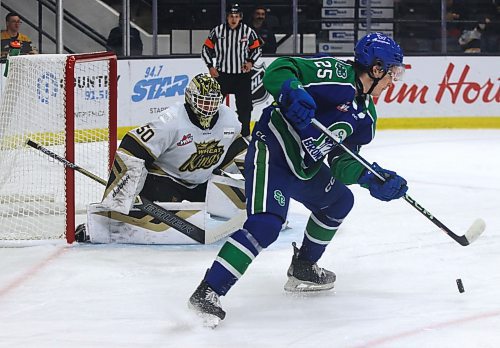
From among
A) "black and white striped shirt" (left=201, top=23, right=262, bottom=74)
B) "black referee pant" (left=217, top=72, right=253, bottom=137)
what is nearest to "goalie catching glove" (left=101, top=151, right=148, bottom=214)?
"black referee pant" (left=217, top=72, right=253, bottom=137)

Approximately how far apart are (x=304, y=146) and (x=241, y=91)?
180 inches

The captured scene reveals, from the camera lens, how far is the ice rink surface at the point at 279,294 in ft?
9.95

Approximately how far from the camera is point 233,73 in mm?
7836

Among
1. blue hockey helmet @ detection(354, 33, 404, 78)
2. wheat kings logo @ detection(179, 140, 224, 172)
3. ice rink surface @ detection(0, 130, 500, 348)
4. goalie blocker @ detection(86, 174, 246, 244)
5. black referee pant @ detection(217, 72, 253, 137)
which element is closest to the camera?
ice rink surface @ detection(0, 130, 500, 348)

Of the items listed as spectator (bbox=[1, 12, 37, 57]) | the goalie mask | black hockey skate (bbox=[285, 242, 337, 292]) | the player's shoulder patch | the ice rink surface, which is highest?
spectator (bbox=[1, 12, 37, 57])

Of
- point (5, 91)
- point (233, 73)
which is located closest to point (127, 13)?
point (233, 73)

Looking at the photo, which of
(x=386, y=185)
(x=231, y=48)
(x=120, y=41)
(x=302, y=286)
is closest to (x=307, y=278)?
(x=302, y=286)

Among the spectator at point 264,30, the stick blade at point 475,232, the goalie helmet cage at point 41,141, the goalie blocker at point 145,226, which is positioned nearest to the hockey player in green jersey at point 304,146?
the stick blade at point 475,232

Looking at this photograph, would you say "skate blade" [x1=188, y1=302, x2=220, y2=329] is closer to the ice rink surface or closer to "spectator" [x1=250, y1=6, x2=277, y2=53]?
the ice rink surface

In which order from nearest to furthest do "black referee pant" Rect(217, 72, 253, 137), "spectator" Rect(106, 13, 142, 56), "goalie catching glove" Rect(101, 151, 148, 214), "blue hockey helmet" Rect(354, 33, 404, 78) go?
"blue hockey helmet" Rect(354, 33, 404, 78) < "goalie catching glove" Rect(101, 151, 148, 214) < "black referee pant" Rect(217, 72, 253, 137) < "spectator" Rect(106, 13, 142, 56)

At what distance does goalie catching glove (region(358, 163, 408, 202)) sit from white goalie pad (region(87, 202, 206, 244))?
1210 mm

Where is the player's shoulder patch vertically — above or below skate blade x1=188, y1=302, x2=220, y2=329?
above

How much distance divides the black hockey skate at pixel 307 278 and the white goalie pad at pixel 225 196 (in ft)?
3.08

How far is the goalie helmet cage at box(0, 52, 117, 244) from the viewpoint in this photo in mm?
4445
